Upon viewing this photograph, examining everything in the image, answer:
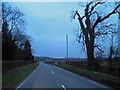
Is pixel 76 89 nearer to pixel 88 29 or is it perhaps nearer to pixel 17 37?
pixel 88 29

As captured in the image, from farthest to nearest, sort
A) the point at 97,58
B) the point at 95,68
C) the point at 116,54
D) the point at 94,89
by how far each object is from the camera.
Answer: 1. the point at 97,58
2. the point at 95,68
3. the point at 116,54
4. the point at 94,89

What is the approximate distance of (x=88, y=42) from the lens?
168 feet

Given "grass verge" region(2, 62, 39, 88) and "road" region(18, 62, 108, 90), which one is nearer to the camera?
"road" region(18, 62, 108, 90)

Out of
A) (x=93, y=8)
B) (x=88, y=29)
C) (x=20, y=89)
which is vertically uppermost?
(x=93, y=8)

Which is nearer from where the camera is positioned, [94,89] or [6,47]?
[94,89]

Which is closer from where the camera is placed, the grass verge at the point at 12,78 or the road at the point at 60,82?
the road at the point at 60,82

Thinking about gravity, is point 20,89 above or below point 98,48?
below

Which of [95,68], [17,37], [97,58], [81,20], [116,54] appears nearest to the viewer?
[116,54]

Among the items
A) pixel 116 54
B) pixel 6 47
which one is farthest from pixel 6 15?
pixel 116 54

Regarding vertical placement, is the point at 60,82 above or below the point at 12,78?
below

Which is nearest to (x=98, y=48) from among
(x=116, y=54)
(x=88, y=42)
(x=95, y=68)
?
(x=88, y=42)

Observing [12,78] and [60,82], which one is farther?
[12,78]

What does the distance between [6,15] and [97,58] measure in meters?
28.5

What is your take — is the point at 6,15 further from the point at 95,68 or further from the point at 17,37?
the point at 95,68
